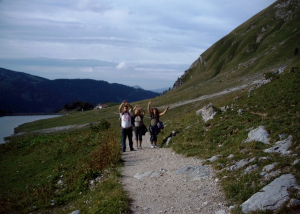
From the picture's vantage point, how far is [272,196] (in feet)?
18.6

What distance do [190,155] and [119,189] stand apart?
14.9ft

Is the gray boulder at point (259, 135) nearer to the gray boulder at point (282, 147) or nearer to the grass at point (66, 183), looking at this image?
the gray boulder at point (282, 147)

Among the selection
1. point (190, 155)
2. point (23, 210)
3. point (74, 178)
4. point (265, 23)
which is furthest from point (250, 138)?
point (265, 23)

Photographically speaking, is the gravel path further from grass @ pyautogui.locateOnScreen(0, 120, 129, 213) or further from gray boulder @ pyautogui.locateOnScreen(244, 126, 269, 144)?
gray boulder @ pyautogui.locateOnScreen(244, 126, 269, 144)

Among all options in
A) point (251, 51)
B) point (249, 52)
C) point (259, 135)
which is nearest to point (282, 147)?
point (259, 135)

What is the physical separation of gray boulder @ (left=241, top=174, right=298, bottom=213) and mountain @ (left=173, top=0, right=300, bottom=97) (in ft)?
148

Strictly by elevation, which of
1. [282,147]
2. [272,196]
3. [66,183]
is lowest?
[66,183]

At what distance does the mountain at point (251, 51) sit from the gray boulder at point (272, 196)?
45.3m

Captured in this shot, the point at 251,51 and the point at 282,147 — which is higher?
the point at 251,51

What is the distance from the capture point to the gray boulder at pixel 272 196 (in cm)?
547

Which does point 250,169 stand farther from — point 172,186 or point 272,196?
point 172,186

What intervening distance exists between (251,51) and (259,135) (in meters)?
74.1

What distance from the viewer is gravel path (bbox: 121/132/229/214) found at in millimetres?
6398

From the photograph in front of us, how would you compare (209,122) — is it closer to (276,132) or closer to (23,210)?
(276,132)
